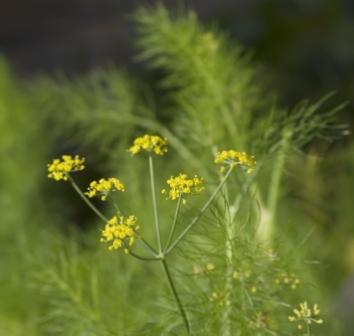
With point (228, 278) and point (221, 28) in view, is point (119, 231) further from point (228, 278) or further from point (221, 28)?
point (221, 28)

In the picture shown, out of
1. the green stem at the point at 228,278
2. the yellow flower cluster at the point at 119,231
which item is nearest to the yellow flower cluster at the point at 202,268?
the green stem at the point at 228,278

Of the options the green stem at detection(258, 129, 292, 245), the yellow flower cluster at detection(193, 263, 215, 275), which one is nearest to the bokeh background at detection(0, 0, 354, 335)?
the green stem at detection(258, 129, 292, 245)

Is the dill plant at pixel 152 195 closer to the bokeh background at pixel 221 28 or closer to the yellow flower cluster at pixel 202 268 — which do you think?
the yellow flower cluster at pixel 202 268

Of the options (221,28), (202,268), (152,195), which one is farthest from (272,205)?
(221,28)

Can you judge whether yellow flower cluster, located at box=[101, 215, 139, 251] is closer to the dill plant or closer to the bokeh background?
the dill plant

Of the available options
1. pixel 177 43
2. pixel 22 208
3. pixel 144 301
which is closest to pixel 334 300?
pixel 144 301

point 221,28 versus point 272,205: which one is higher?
point 221,28

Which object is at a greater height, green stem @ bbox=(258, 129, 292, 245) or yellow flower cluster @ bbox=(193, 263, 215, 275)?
green stem @ bbox=(258, 129, 292, 245)

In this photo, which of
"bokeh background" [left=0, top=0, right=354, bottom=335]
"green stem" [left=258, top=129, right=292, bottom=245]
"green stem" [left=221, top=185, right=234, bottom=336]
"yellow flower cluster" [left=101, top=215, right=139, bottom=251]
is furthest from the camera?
"bokeh background" [left=0, top=0, right=354, bottom=335]
